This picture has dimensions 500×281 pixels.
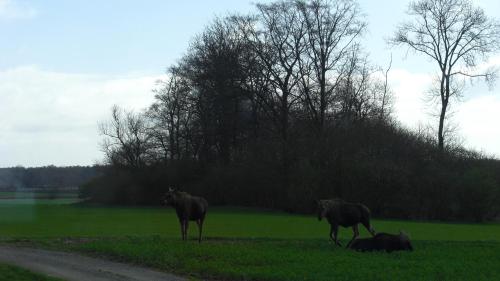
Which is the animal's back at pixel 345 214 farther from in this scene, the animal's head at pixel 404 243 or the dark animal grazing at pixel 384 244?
the animal's head at pixel 404 243

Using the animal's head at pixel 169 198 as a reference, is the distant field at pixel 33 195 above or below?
above

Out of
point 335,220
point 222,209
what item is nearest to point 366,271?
point 335,220

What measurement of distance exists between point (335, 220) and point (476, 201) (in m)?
33.9

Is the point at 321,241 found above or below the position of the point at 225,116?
below

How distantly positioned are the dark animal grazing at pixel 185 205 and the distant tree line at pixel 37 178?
129ft

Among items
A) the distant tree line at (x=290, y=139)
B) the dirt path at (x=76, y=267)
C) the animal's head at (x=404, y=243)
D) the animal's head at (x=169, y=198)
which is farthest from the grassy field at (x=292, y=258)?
the distant tree line at (x=290, y=139)

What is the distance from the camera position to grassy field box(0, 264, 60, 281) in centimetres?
1484

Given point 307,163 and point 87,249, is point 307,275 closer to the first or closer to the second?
point 87,249

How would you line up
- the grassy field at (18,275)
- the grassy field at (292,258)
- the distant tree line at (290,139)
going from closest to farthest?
the grassy field at (18,275), the grassy field at (292,258), the distant tree line at (290,139)

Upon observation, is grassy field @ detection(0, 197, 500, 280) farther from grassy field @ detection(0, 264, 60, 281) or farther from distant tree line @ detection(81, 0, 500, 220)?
distant tree line @ detection(81, 0, 500, 220)

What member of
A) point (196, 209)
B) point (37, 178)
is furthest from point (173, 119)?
point (196, 209)

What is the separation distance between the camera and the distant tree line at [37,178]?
61281mm

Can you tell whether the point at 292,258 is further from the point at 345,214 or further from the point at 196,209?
the point at 196,209

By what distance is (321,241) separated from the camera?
2684 centimetres
